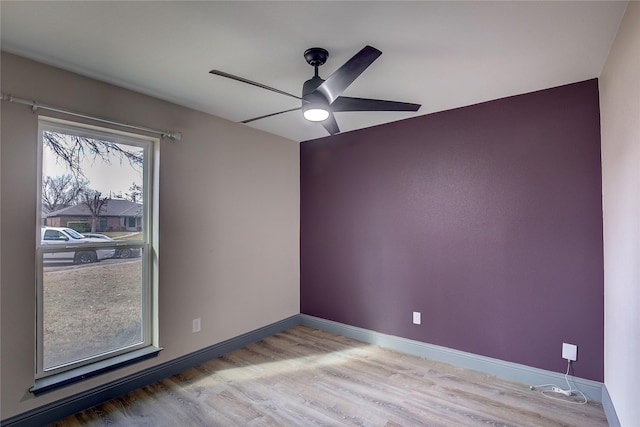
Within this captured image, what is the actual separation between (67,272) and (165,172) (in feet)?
3.43

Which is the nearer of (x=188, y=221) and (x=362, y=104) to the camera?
(x=362, y=104)

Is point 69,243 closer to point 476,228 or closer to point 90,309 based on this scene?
point 90,309

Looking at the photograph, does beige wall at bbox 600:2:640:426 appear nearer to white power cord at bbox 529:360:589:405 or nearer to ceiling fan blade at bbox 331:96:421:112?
white power cord at bbox 529:360:589:405

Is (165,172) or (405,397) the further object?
(165,172)

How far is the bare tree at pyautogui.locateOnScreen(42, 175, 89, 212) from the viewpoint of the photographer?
220 centimetres

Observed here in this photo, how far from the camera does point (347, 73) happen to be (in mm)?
1741

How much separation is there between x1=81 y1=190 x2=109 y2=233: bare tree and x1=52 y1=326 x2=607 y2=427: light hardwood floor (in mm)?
1376

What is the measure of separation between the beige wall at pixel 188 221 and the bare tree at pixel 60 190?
123mm

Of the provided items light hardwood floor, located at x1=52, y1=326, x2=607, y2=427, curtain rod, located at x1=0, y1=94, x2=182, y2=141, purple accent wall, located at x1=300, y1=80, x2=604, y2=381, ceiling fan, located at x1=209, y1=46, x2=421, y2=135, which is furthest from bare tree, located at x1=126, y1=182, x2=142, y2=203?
purple accent wall, located at x1=300, y1=80, x2=604, y2=381

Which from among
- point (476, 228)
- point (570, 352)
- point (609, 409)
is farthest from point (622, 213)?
point (609, 409)

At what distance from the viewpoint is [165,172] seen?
9.17 ft

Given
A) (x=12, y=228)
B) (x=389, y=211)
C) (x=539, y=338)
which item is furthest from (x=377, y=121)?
(x=12, y=228)

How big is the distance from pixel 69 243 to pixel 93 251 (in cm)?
18

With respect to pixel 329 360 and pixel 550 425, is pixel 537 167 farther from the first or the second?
pixel 329 360
